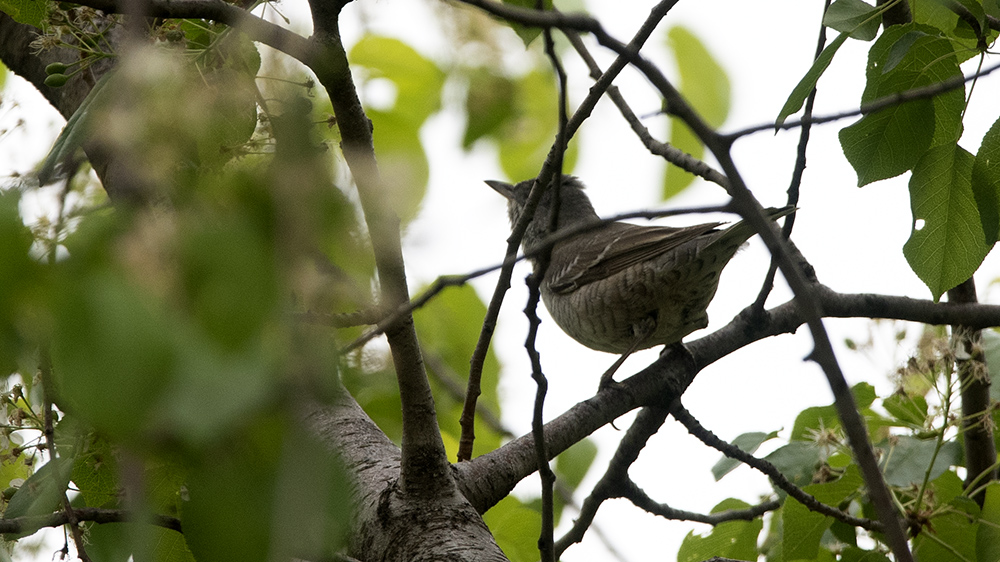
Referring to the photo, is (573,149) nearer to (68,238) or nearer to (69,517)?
(69,517)

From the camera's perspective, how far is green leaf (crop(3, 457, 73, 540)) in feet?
4.46

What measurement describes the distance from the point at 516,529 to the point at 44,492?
1725 mm

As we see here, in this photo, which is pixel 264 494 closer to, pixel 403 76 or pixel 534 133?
pixel 403 76

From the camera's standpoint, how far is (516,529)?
2.90 metres

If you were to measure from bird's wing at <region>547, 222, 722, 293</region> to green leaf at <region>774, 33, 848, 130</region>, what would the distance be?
7.28 feet

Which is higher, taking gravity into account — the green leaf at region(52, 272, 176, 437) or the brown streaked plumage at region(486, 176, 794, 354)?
the brown streaked plumage at region(486, 176, 794, 354)

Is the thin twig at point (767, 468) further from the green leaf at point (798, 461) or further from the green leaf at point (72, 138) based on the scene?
the green leaf at point (72, 138)

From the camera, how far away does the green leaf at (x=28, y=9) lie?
193cm

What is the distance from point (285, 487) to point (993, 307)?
3.10 metres

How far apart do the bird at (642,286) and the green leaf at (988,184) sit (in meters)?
1.74

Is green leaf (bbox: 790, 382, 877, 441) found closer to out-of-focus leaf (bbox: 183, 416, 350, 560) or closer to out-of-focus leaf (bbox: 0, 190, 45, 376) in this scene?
out-of-focus leaf (bbox: 183, 416, 350, 560)

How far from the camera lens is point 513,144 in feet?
11.7

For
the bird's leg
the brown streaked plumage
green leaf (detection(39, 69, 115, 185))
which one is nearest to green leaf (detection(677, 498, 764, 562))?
the bird's leg

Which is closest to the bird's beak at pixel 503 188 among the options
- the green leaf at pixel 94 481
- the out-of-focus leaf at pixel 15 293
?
the green leaf at pixel 94 481
